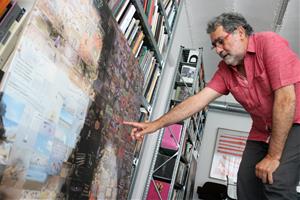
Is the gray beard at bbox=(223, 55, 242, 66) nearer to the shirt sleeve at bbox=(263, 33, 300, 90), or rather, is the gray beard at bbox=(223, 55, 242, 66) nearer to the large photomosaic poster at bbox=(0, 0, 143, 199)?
the shirt sleeve at bbox=(263, 33, 300, 90)

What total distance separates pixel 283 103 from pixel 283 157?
0.22m

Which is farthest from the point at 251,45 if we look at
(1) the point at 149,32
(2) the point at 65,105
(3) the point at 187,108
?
(2) the point at 65,105

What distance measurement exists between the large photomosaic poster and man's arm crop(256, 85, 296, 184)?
676 millimetres

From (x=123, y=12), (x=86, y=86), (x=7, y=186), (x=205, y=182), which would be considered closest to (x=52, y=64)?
(x=86, y=86)

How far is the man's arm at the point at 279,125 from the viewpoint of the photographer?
45.1 inches

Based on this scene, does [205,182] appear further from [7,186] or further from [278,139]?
[7,186]

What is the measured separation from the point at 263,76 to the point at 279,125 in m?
0.26

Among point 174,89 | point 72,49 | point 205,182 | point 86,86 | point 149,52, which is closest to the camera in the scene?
point 72,49

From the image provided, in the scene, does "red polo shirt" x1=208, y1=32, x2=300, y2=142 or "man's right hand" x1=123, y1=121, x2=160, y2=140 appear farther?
"man's right hand" x1=123, y1=121, x2=160, y2=140

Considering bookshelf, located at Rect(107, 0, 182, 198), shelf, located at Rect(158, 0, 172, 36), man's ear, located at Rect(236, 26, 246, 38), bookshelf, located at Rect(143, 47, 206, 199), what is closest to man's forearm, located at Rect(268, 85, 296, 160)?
man's ear, located at Rect(236, 26, 246, 38)

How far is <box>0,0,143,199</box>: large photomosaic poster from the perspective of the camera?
0.76 metres

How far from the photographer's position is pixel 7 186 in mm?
740

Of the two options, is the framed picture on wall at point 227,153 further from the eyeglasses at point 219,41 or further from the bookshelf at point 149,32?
the eyeglasses at point 219,41

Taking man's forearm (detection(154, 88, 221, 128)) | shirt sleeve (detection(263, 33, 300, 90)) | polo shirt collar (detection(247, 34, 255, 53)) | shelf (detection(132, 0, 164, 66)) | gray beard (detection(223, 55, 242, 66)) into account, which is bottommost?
man's forearm (detection(154, 88, 221, 128))
